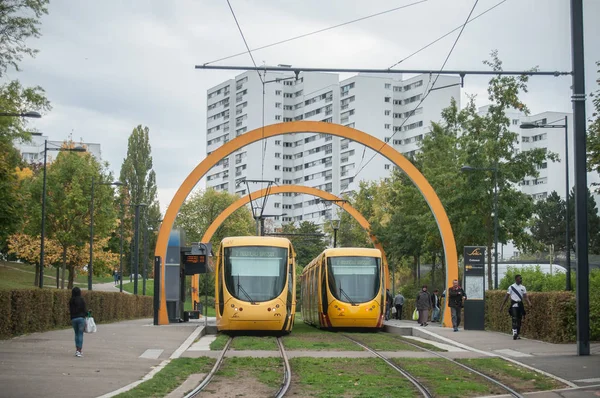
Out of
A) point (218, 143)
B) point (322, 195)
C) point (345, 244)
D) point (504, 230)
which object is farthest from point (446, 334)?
point (218, 143)

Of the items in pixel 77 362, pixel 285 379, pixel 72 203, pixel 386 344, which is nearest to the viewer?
pixel 285 379

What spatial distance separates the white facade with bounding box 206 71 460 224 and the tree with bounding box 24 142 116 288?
5672 centimetres

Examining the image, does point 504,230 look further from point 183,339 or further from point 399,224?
point 183,339

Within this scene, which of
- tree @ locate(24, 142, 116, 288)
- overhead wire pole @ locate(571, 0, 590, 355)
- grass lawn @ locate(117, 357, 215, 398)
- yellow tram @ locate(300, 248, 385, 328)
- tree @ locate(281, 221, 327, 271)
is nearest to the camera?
grass lawn @ locate(117, 357, 215, 398)

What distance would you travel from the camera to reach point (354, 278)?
29828mm

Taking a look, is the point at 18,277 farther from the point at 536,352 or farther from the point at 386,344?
the point at 536,352

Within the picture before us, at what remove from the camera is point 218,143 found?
13688 cm

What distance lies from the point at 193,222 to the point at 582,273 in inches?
2939

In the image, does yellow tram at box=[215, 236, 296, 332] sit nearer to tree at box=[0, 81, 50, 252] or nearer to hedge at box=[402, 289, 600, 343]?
hedge at box=[402, 289, 600, 343]

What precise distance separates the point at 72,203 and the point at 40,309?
25316mm

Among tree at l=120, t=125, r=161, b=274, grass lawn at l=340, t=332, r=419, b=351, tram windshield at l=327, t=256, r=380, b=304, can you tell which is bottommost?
grass lawn at l=340, t=332, r=419, b=351

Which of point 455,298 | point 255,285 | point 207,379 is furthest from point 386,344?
point 207,379

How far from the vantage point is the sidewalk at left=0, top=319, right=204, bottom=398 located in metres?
12.0

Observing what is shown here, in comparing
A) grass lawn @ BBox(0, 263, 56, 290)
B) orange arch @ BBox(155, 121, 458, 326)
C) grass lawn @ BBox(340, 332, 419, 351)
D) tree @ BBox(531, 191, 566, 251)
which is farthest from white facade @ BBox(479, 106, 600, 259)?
grass lawn @ BBox(340, 332, 419, 351)
